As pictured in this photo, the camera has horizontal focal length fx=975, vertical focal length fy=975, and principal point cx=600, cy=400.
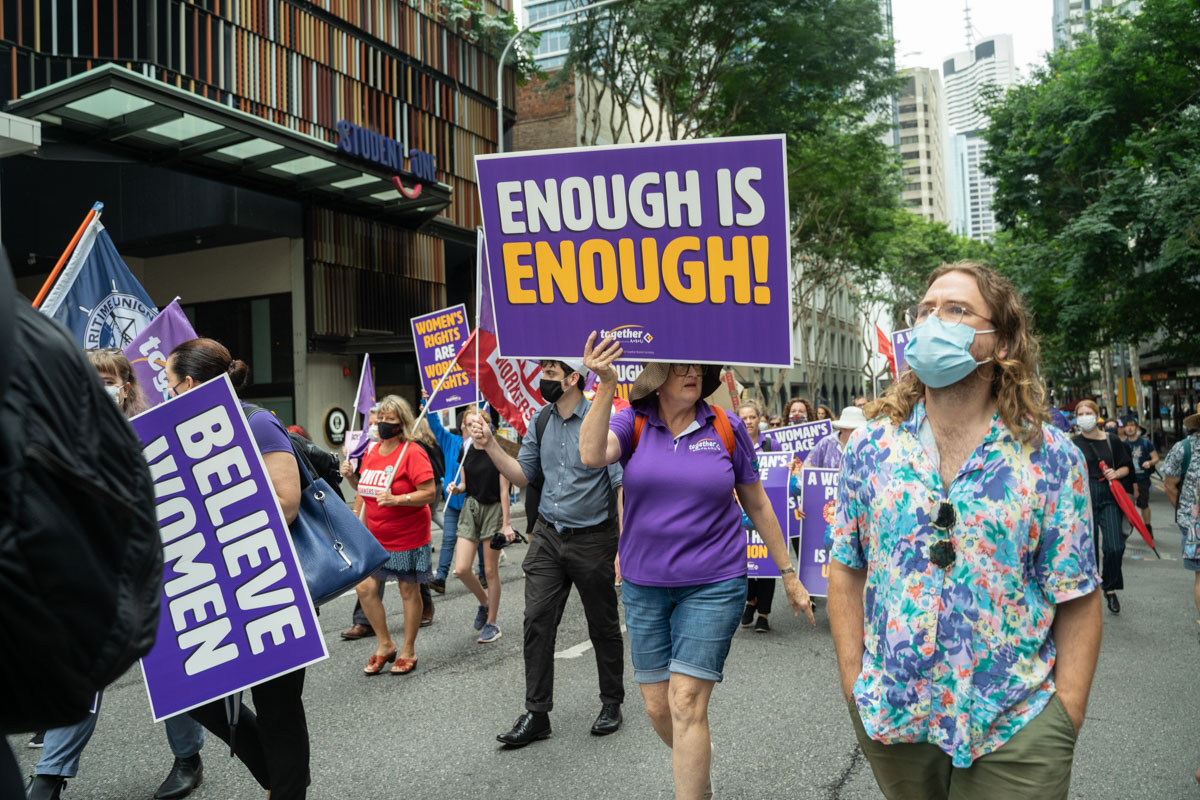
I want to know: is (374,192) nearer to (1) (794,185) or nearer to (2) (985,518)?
(1) (794,185)

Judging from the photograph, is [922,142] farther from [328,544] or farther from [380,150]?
[328,544]

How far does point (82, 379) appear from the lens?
1205mm

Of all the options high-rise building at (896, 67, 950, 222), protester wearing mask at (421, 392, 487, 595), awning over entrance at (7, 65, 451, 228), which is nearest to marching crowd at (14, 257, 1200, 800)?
protester wearing mask at (421, 392, 487, 595)

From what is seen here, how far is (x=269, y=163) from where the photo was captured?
1775cm

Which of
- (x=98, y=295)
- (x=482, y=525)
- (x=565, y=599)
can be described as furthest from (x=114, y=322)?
(x=482, y=525)

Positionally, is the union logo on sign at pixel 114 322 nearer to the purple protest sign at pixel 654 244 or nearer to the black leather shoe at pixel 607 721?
the purple protest sign at pixel 654 244

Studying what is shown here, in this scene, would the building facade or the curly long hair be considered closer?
the curly long hair

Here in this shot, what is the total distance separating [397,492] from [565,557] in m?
2.03

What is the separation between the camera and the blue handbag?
358 centimetres

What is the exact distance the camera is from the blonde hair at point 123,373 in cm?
410

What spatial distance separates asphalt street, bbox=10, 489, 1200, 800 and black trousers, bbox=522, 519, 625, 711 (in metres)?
0.29

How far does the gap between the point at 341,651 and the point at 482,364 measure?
2.35 m

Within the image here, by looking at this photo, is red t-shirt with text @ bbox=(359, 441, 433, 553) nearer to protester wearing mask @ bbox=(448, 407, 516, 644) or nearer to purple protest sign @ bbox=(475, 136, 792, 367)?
protester wearing mask @ bbox=(448, 407, 516, 644)

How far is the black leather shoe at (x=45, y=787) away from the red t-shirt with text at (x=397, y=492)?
2.88 meters
